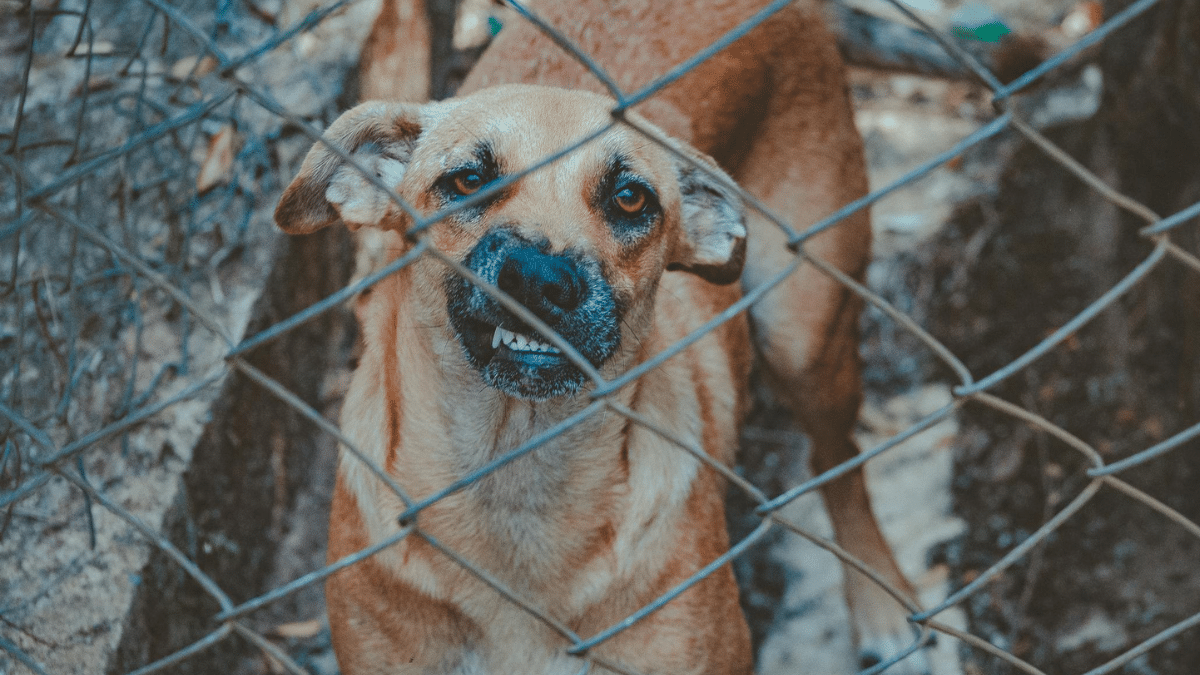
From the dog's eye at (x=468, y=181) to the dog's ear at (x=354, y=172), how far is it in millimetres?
149

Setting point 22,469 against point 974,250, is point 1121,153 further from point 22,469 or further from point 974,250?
point 22,469

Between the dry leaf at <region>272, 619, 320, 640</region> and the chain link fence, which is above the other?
the chain link fence

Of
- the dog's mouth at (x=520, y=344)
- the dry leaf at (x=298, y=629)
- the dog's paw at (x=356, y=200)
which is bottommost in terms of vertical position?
the dry leaf at (x=298, y=629)

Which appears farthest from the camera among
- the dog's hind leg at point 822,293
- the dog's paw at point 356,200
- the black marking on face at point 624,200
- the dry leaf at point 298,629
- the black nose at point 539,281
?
the dog's hind leg at point 822,293

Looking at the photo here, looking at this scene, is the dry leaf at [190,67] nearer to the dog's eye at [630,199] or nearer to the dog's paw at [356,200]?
the dog's paw at [356,200]

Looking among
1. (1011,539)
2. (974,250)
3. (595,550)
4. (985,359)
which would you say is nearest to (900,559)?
(1011,539)

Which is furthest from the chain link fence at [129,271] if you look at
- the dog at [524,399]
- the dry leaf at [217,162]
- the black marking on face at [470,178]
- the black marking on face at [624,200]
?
the black marking on face at [624,200]

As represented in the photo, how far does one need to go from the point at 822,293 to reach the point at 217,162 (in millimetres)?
2108

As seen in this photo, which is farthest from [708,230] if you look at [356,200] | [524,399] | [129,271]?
A: [129,271]

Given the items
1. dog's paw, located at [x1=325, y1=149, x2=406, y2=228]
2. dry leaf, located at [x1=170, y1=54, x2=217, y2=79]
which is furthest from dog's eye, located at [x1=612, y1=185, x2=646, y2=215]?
dry leaf, located at [x1=170, y1=54, x2=217, y2=79]

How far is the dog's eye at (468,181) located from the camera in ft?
7.36

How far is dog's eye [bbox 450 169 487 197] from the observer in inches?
88.3

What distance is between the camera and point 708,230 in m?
2.57

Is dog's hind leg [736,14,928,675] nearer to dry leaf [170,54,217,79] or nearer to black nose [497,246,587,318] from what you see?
black nose [497,246,587,318]
